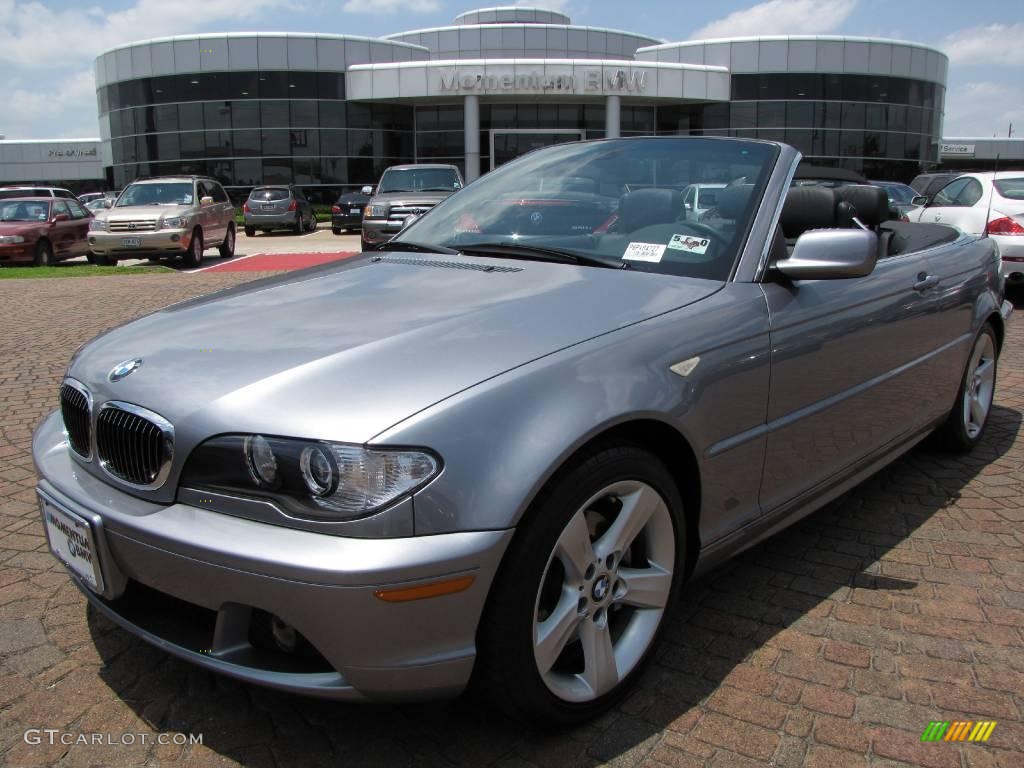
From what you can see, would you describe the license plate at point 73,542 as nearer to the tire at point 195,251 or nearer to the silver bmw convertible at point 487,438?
the silver bmw convertible at point 487,438

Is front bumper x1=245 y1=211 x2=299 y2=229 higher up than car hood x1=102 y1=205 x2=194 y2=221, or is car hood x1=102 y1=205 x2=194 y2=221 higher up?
car hood x1=102 y1=205 x2=194 y2=221

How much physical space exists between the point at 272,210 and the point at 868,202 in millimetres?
25075

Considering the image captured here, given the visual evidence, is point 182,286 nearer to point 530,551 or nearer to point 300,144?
point 530,551

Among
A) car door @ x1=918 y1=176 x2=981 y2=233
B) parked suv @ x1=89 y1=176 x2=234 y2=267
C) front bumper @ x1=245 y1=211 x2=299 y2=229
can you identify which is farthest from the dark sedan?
car door @ x1=918 y1=176 x2=981 y2=233

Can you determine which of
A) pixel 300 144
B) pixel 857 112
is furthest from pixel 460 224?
pixel 857 112

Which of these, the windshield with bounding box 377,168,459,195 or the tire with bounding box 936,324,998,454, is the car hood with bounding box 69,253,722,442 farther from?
the windshield with bounding box 377,168,459,195

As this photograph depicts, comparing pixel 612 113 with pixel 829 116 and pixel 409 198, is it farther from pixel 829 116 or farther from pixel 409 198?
pixel 409 198

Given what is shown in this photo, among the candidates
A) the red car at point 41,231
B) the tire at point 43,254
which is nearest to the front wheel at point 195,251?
the red car at point 41,231

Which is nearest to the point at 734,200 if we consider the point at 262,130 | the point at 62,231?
the point at 62,231

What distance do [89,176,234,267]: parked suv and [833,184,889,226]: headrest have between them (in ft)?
47.6

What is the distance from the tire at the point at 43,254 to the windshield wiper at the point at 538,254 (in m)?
16.8

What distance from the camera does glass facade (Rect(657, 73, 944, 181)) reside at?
38.7m

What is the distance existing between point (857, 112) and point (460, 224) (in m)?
40.7

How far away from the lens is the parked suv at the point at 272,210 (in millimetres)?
27062
